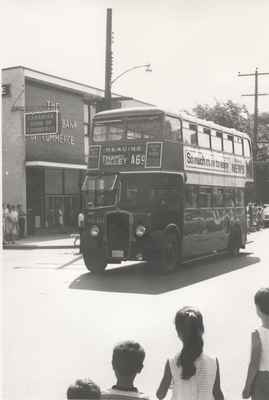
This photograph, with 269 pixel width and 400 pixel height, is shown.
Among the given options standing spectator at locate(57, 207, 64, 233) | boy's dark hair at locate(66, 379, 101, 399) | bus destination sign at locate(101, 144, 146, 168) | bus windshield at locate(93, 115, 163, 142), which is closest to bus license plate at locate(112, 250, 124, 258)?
bus destination sign at locate(101, 144, 146, 168)

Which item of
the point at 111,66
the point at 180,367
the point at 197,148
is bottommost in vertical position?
the point at 180,367

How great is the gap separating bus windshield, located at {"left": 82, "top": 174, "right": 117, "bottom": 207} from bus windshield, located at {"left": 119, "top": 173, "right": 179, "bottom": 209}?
20 centimetres

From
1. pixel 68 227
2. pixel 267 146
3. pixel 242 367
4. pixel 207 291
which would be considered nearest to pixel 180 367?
pixel 242 367

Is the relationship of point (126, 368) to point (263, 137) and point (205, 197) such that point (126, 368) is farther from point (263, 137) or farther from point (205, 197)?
point (263, 137)

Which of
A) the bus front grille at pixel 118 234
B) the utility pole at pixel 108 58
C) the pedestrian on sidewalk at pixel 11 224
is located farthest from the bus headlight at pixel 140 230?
the pedestrian on sidewalk at pixel 11 224

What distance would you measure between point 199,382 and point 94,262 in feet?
33.5

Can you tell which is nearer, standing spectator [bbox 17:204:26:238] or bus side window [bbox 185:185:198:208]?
bus side window [bbox 185:185:198:208]

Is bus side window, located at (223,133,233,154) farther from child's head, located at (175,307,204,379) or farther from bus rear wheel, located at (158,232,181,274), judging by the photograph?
child's head, located at (175,307,204,379)

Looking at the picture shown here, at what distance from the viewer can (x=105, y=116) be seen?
549 inches

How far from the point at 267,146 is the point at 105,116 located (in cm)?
3572

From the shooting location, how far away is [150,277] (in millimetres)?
12812

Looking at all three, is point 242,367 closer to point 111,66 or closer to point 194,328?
point 194,328

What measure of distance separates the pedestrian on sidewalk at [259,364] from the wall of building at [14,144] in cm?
2342

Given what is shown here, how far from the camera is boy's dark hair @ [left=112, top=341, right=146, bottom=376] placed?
10.1ft
